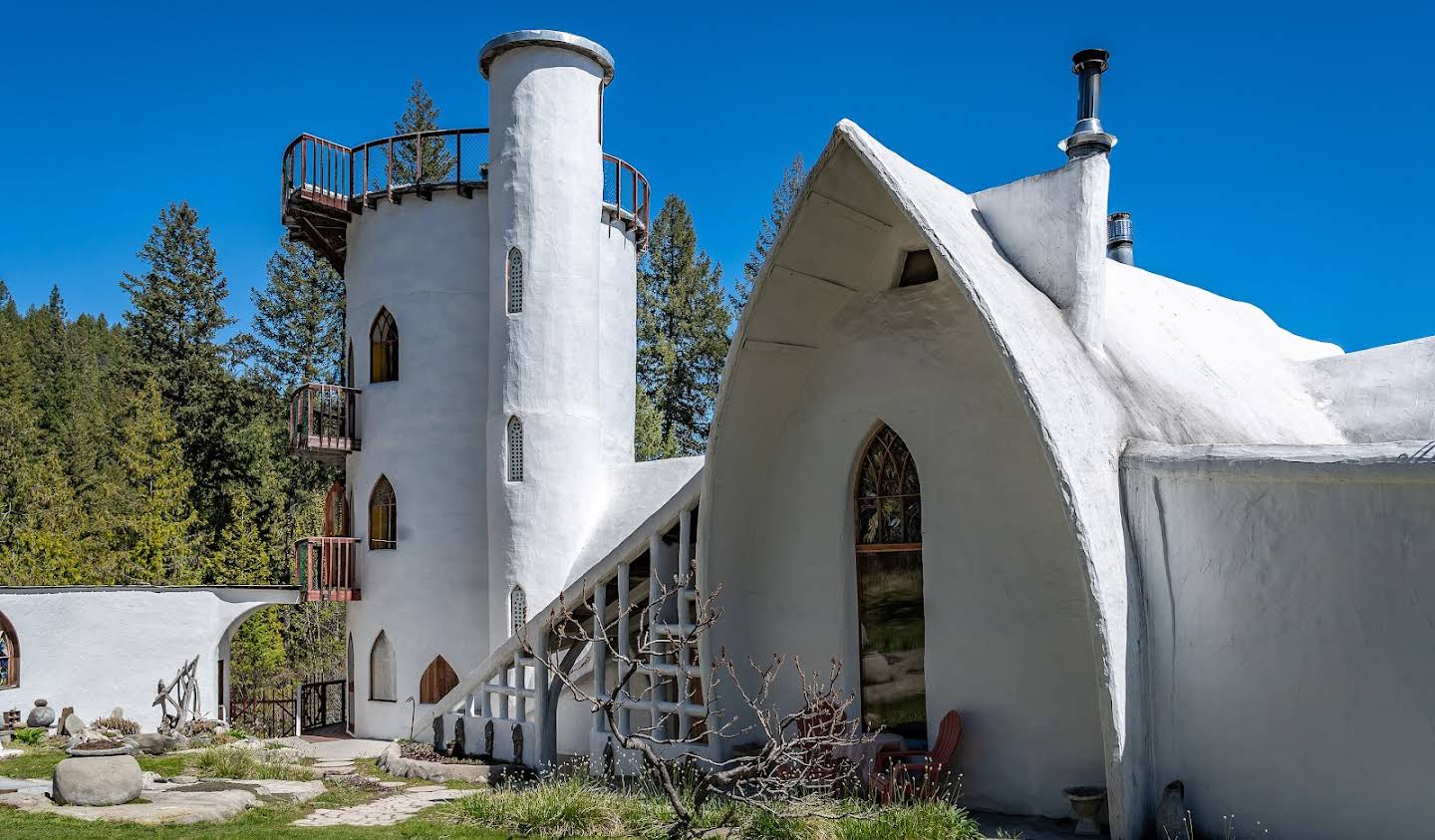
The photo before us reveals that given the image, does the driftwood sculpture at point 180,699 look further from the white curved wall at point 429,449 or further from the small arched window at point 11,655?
the white curved wall at point 429,449

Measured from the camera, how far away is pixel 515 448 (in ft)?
67.5

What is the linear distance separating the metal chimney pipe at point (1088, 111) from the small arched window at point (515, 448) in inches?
433

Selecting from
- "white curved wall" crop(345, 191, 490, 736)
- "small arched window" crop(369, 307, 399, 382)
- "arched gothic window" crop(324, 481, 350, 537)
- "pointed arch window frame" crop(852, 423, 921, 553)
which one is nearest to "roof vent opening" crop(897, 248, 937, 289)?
"pointed arch window frame" crop(852, 423, 921, 553)

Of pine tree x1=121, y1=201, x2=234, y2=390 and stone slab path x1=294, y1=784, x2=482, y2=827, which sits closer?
stone slab path x1=294, y1=784, x2=482, y2=827

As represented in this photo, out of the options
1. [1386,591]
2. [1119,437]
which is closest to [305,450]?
[1119,437]

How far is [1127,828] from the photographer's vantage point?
31.8 ft

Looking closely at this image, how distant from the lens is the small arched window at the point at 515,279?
2078cm

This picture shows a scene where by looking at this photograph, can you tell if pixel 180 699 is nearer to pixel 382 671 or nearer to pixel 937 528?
pixel 382 671

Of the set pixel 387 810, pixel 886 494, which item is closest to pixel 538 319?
pixel 886 494

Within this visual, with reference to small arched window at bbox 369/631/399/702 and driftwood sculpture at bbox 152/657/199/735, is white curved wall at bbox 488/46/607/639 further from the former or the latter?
driftwood sculpture at bbox 152/657/199/735

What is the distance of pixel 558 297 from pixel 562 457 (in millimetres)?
2871

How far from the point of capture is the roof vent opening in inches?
522

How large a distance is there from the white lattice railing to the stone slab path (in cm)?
146


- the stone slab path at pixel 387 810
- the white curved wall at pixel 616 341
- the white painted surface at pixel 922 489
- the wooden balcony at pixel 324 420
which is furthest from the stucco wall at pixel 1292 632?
the wooden balcony at pixel 324 420
